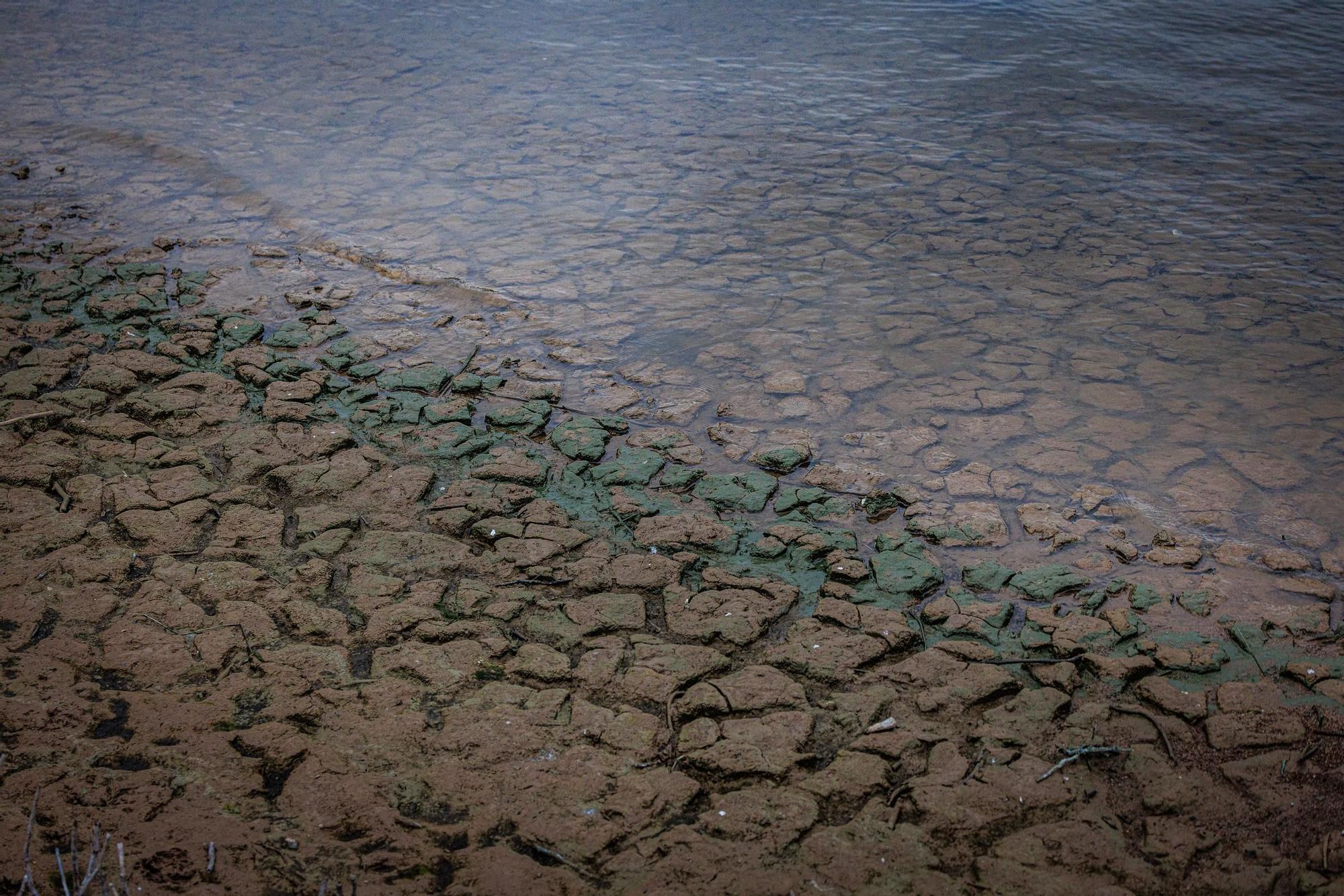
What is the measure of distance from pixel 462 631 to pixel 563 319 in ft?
7.58

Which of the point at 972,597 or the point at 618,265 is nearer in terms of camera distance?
the point at 972,597

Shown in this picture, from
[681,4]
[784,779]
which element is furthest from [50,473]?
[681,4]

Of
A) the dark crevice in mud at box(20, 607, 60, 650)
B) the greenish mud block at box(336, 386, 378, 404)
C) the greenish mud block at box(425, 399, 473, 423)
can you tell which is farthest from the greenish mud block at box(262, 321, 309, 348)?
the dark crevice in mud at box(20, 607, 60, 650)

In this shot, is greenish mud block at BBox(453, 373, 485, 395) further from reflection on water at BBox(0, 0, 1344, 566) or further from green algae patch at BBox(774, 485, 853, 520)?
green algae patch at BBox(774, 485, 853, 520)

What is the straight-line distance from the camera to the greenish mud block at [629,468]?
358cm

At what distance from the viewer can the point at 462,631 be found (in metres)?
2.82

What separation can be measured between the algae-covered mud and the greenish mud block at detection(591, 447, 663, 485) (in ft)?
0.06

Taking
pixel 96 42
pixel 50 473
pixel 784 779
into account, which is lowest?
pixel 784 779

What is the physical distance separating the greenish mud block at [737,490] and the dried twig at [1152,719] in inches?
52.8

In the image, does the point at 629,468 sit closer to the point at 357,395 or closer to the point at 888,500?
the point at 888,500

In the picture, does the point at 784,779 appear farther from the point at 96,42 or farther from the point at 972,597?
the point at 96,42

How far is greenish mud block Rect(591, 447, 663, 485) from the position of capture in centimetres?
358

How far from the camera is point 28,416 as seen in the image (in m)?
3.70

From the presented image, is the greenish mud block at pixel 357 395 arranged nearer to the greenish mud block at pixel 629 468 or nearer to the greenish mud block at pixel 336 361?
the greenish mud block at pixel 336 361
